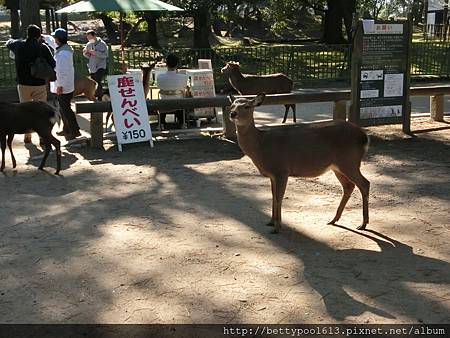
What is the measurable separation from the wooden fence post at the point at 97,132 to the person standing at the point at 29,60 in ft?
3.13

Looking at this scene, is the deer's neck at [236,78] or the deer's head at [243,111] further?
the deer's neck at [236,78]

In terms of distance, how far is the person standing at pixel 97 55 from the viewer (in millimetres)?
11781

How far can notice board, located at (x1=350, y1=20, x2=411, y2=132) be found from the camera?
30.8 feet

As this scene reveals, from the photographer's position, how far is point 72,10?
10406mm

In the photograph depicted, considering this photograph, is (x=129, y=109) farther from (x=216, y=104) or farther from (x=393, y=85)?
(x=393, y=85)

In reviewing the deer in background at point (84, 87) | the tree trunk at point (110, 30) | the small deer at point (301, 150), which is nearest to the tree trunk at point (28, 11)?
the deer in background at point (84, 87)

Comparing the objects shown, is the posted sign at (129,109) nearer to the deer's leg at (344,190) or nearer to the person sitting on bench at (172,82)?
the person sitting on bench at (172,82)

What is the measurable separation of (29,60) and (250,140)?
492 centimetres

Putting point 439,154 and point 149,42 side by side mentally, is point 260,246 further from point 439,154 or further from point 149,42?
point 149,42

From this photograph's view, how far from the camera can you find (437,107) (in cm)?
1136

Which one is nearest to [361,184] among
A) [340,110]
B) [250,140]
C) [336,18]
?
[250,140]

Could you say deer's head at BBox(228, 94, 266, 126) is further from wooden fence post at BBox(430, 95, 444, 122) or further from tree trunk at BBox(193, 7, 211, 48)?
tree trunk at BBox(193, 7, 211, 48)

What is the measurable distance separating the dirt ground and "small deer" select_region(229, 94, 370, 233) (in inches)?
20.5

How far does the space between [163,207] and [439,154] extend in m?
4.57
